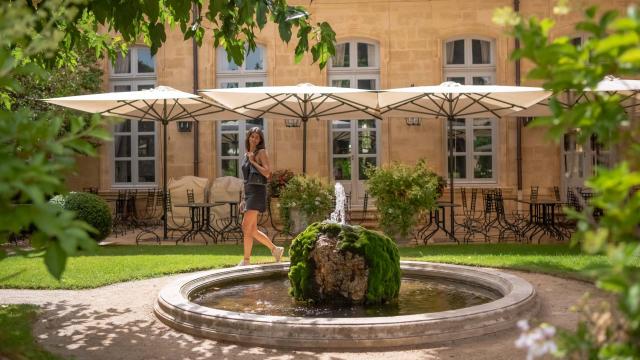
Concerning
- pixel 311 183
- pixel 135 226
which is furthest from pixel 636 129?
pixel 135 226

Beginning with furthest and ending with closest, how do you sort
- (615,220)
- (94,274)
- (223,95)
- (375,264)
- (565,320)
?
(223,95) < (94,274) < (375,264) < (565,320) < (615,220)

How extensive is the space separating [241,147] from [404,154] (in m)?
3.83

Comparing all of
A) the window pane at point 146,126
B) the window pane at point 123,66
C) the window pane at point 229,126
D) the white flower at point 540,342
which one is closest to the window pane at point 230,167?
the window pane at point 229,126

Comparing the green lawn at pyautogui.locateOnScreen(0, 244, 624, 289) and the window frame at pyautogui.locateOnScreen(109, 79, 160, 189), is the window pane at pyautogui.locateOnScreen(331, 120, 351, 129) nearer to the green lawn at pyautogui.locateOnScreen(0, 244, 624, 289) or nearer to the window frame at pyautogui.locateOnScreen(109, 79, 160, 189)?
the window frame at pyautogui.locateOnScreen(109, 79, 160, 189)

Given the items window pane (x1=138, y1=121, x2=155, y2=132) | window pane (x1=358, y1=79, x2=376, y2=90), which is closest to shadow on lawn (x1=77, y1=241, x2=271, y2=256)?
window pane (x1=138, y1=121, x2=155, y2=132)

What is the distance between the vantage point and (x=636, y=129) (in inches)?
62.9

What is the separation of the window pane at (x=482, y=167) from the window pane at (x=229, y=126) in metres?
5.62

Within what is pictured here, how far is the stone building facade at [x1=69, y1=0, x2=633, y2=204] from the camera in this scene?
1480 cm

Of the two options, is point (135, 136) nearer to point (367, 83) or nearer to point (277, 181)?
point (277, 181)

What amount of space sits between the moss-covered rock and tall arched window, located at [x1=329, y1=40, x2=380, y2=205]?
9391 mm

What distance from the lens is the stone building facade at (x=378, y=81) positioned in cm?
1480

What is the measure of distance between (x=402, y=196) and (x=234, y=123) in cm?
618

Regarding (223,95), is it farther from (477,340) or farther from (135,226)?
(477,340)

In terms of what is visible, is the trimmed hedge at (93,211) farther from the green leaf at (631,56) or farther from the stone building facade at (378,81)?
the green leaf at (631,56)
